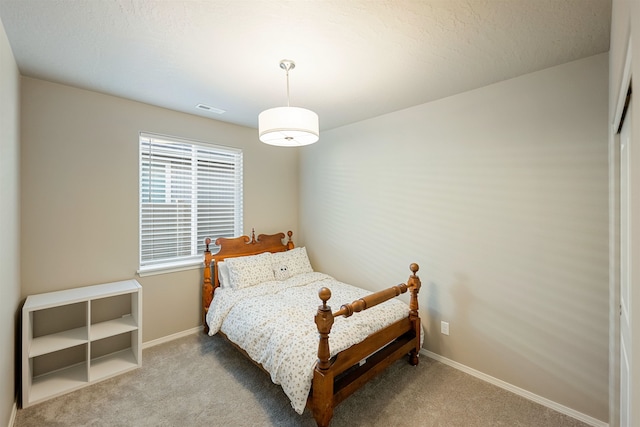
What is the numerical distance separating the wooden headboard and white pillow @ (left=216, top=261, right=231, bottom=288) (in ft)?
0.36

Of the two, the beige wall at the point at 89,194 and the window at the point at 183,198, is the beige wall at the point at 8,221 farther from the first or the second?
the window at the point at 183,198

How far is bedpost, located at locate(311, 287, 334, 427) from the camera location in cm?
176

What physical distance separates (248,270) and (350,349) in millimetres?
1580

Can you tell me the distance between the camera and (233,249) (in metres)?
3.46

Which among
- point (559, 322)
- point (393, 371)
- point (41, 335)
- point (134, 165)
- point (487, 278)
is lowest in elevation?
point (393, 371)

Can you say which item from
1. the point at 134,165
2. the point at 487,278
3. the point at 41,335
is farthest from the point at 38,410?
the point at 487,278

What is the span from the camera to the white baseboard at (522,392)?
195cm

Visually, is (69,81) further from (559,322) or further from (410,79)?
Result: (559,322)

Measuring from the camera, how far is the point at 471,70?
2.15m

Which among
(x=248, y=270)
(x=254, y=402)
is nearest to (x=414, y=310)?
(x=254, y=402)

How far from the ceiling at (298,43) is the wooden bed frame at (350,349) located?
64.0 inches

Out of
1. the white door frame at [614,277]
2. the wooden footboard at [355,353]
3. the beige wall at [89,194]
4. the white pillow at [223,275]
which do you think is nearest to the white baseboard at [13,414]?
the beige wall at [89,194]

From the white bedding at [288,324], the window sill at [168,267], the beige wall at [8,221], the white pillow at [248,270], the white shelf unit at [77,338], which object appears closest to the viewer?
the beige wall at [8,221]

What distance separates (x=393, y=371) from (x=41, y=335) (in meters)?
3.04
